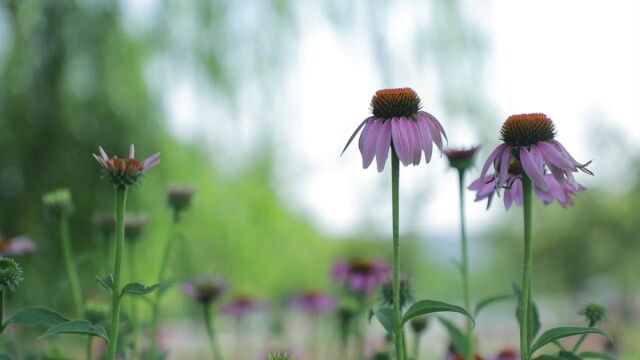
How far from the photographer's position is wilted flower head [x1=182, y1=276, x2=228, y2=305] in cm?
129

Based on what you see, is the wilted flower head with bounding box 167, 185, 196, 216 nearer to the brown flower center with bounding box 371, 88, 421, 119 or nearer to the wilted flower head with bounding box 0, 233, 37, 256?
the wilted flower head with bounding box 0, 233, 37, 256

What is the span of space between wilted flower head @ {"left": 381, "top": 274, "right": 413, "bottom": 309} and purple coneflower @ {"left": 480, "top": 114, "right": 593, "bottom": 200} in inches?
11.2

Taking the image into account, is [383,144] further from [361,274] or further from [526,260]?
[361,274]

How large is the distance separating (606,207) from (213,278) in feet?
29.7

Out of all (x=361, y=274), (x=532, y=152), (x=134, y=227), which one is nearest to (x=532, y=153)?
(x=532, y=152)

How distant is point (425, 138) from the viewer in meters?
0.75

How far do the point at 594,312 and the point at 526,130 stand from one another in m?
0.32

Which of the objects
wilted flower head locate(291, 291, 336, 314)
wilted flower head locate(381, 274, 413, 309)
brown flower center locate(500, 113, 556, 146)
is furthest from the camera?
wilted flower head locate(291, 291, 336, 314)

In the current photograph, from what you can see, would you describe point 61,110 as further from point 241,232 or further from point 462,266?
point 462,266

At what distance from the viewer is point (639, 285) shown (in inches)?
418

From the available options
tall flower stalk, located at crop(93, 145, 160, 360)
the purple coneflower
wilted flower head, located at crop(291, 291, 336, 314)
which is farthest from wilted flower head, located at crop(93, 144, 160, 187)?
wilted flower head, located at crop(291, 291, 336, 314)

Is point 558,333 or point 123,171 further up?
point 123,171

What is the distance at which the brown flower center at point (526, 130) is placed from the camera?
0.74 meters

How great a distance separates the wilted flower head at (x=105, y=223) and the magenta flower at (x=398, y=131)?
699mm
